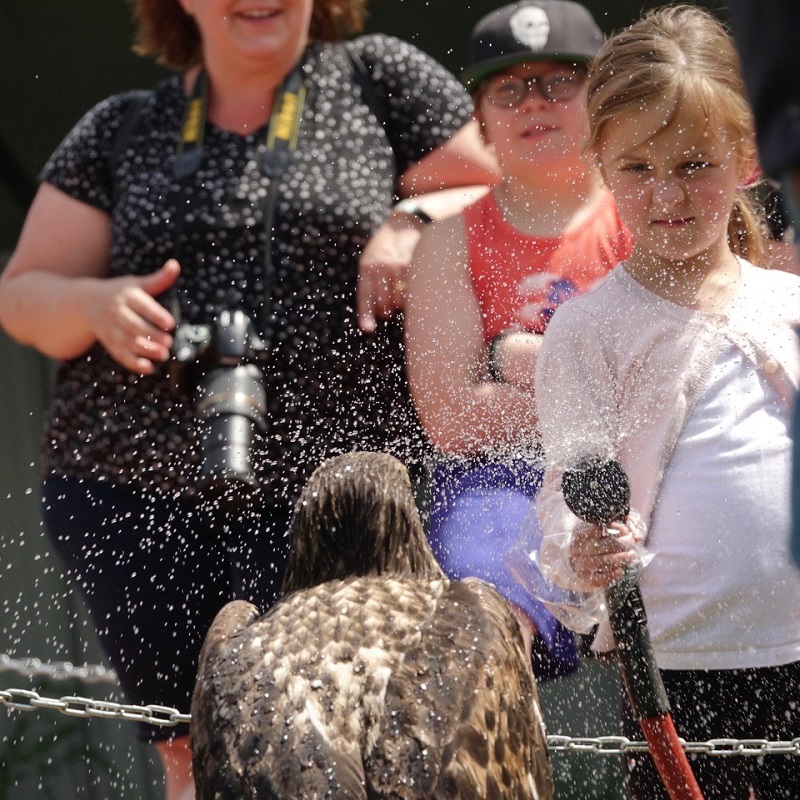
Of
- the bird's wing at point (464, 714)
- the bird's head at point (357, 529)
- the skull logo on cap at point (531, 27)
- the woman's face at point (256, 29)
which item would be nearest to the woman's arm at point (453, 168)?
the skull logo on cap at point (531, 27)

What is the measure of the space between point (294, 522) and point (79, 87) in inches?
118

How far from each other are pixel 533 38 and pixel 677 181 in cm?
95

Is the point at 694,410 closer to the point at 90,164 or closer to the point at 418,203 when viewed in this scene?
the point at 418,203

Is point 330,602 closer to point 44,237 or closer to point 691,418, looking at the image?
point 691,418

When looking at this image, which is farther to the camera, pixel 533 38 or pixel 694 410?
pixel 533 38

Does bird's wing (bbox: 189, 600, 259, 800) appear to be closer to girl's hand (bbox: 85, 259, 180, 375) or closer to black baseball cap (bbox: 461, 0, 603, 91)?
girl's hand (bbox: 85, 259, 180, 375)

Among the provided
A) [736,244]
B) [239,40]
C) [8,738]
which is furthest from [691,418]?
[8,738]

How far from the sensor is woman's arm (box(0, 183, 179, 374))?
11.7 ft

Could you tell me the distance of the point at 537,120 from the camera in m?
3.62

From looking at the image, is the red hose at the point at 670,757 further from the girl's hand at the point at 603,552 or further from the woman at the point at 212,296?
the woman at the point at 212,296

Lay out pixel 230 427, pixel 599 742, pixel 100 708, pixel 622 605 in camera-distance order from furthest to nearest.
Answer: pixel 230 427
pixel 100 708
pixel 599 742
pixel 622 605

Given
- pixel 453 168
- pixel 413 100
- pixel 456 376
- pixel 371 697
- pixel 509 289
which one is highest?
pixel 413 100

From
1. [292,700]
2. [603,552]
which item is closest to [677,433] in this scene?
[603,552]

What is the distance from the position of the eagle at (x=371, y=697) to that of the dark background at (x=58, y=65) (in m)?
2.95
